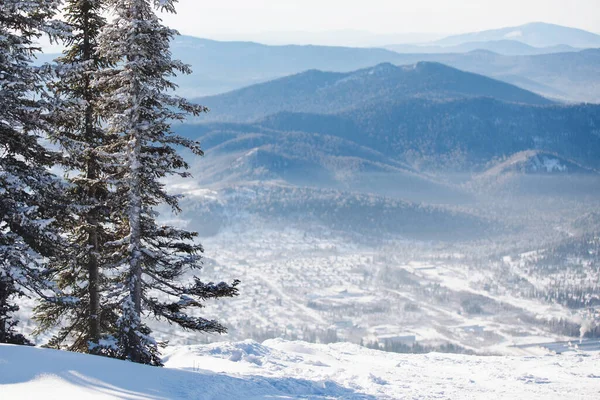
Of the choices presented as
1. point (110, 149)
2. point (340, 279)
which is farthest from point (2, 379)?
point (340, 279)

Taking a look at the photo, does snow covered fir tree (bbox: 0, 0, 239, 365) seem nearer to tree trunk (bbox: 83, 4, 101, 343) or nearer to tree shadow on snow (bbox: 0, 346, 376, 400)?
tree trunk (bbox: 83, 4, 101, 343)

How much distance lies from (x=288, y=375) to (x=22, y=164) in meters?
11.6

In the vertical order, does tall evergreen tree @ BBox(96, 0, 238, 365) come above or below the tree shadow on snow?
above

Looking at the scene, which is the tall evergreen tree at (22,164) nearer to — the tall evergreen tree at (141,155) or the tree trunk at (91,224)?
the tree trunk at (91,224)

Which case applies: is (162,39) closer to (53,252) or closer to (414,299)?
(53,252)

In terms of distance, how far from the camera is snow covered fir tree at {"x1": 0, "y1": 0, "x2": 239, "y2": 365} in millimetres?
18875

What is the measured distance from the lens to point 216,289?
20812 mm

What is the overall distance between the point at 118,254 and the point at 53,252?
1.93 m

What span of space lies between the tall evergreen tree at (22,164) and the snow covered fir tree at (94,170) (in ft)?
0.12

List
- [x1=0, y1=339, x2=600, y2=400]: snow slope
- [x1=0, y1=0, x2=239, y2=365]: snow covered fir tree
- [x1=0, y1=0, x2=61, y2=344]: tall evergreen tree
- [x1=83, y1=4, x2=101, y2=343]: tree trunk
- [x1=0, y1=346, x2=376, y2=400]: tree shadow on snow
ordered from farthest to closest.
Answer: [x1=83, y1=4, x2=101, y2=343]: tree trunk, [x1=0, y1=0, x2=239, y2=365]: snow covered fir tree, [x1=0, y1=0, x2=61, y2=344]: tall evergreen tree, [x1=0, y1=339, x2=600, y2=400]: snow slope, [x1=0, y1=346, x2=376, y2=400]: tree shadow on snow

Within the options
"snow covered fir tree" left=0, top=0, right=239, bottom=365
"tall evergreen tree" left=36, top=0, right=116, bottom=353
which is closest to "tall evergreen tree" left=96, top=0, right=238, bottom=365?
"snow covered fir tree" left=0, top=0, right=239, bottom=365

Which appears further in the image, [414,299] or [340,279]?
[340,279]

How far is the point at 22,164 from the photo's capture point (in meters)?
19.1

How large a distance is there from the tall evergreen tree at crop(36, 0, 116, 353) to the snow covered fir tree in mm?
40
